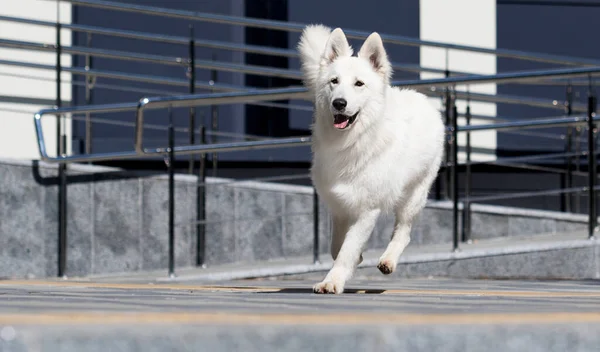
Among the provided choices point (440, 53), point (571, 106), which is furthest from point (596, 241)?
point (440, 53)

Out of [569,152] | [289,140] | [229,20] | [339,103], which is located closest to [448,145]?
[569,152]

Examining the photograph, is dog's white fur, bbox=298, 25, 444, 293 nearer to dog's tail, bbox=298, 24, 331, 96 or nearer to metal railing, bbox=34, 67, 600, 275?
dog's tail, bbox=298, 24, 331, 96

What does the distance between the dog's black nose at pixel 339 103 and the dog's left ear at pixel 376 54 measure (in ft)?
0.80

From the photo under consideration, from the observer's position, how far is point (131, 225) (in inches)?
287

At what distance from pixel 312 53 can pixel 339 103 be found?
0.35 m

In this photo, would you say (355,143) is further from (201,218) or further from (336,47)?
(201,218)

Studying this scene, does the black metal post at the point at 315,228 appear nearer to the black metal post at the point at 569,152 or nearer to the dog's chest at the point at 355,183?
the black metal post at the point at 569,152

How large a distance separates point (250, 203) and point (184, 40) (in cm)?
112

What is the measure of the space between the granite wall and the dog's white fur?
280 centimetres

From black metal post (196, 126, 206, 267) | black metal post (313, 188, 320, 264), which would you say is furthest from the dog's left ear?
black metal post (196, 126, 206, 267)

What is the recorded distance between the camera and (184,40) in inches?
300

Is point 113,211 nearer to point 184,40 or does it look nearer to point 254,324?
point 184,40

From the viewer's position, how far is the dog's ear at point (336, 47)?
4266 mm

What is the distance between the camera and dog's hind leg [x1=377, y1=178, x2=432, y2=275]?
14.9 feet
